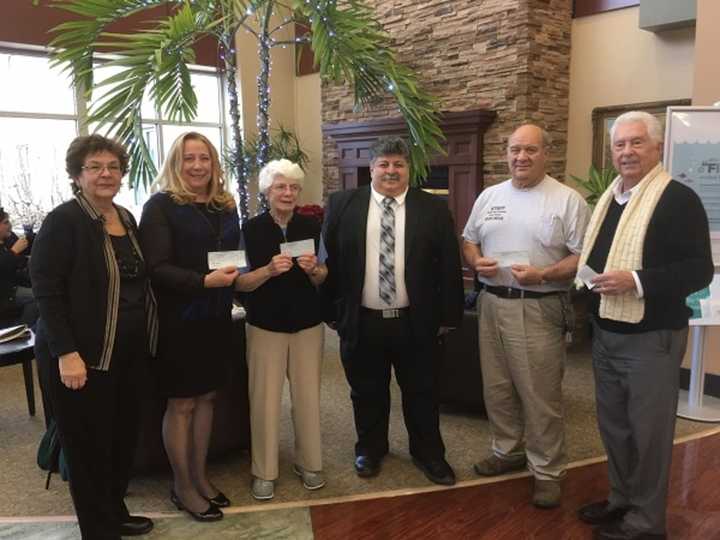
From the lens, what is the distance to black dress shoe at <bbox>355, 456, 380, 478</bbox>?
9.36ft

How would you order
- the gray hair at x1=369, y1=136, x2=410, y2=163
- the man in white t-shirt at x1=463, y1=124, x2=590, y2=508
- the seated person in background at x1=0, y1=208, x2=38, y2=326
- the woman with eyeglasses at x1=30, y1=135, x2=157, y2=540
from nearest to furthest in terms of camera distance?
the woman with eyeglasses at x1=30, y1=135, x2=157, y2=540 < the man in white t-shirt at x1=463, y1=124, x2=590, y2=508 < the gray hair at x1=369, y1=136, x2=410, y2=163 < the seated person in background at x1=0, y1=208, x2=38, y2=326

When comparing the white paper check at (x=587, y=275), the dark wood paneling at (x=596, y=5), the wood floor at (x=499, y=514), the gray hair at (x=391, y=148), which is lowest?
the wood floor at (x=499, y=514)

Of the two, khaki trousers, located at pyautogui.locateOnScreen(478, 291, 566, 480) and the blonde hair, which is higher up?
the blonde hair

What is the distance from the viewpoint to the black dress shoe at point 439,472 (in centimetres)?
277

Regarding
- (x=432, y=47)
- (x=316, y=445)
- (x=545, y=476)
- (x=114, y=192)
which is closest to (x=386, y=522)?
(x=316, y=445)

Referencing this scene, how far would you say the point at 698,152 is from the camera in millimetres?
3527

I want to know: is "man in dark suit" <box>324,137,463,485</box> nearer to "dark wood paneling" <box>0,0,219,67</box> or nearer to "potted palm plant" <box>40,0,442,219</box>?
"potted palm plant" <box>40,0,442,219</box>

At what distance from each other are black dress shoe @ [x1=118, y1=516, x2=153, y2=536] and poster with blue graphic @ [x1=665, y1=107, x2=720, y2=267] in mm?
3268

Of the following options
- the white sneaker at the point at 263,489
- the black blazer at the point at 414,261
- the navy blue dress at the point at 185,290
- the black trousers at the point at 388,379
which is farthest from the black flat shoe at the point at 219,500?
the black blazer at the point at 414,261

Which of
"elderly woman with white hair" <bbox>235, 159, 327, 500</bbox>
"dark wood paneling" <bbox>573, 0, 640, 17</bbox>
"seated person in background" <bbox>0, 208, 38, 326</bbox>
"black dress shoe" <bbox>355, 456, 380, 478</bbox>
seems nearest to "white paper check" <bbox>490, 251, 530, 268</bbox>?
"elderly woman with white hair" <bbox>235, 159, 327, 500</bbox>

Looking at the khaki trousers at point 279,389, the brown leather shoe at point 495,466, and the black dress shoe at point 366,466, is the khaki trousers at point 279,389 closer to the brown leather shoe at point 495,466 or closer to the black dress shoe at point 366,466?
the black dress shoe at point 366,466

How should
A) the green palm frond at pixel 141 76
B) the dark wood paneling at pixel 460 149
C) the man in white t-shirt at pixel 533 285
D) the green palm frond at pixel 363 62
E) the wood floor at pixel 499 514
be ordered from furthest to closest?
1. the dark wood paneling at pixel 460 149
2. the green palm frond at pixel 363 62
3. the green palm frond at pixel 141 76
4. the man in white t-shirt at pixel 533 285
5. the wood floor at pixel 499 514

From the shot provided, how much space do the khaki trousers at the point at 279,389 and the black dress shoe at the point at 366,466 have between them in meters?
0.21

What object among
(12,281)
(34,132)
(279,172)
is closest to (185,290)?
(279,172)
